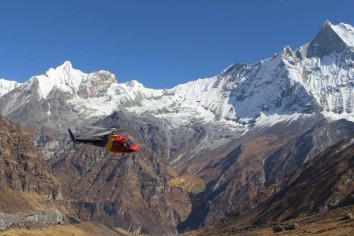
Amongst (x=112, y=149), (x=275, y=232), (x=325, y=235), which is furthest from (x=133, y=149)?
(x=275, y=232)

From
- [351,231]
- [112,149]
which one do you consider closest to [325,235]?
[351,231]

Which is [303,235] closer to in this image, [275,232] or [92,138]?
[275,232]

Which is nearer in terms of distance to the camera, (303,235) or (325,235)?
(325,235)

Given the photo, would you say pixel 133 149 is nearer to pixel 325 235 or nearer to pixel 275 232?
pixel 325 235

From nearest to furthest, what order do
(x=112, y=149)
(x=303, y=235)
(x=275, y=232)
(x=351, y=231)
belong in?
(x=112, y=149)
(x=351, y=231)
(x=303, y=235)
(x=275, y=232)

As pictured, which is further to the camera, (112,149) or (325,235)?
(325,235)

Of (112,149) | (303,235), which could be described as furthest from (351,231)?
(112,149)

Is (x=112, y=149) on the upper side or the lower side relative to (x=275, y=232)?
upper

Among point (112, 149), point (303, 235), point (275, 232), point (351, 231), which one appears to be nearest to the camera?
point (112, 149)

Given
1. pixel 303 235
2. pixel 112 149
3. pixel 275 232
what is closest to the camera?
pixel 112 149
